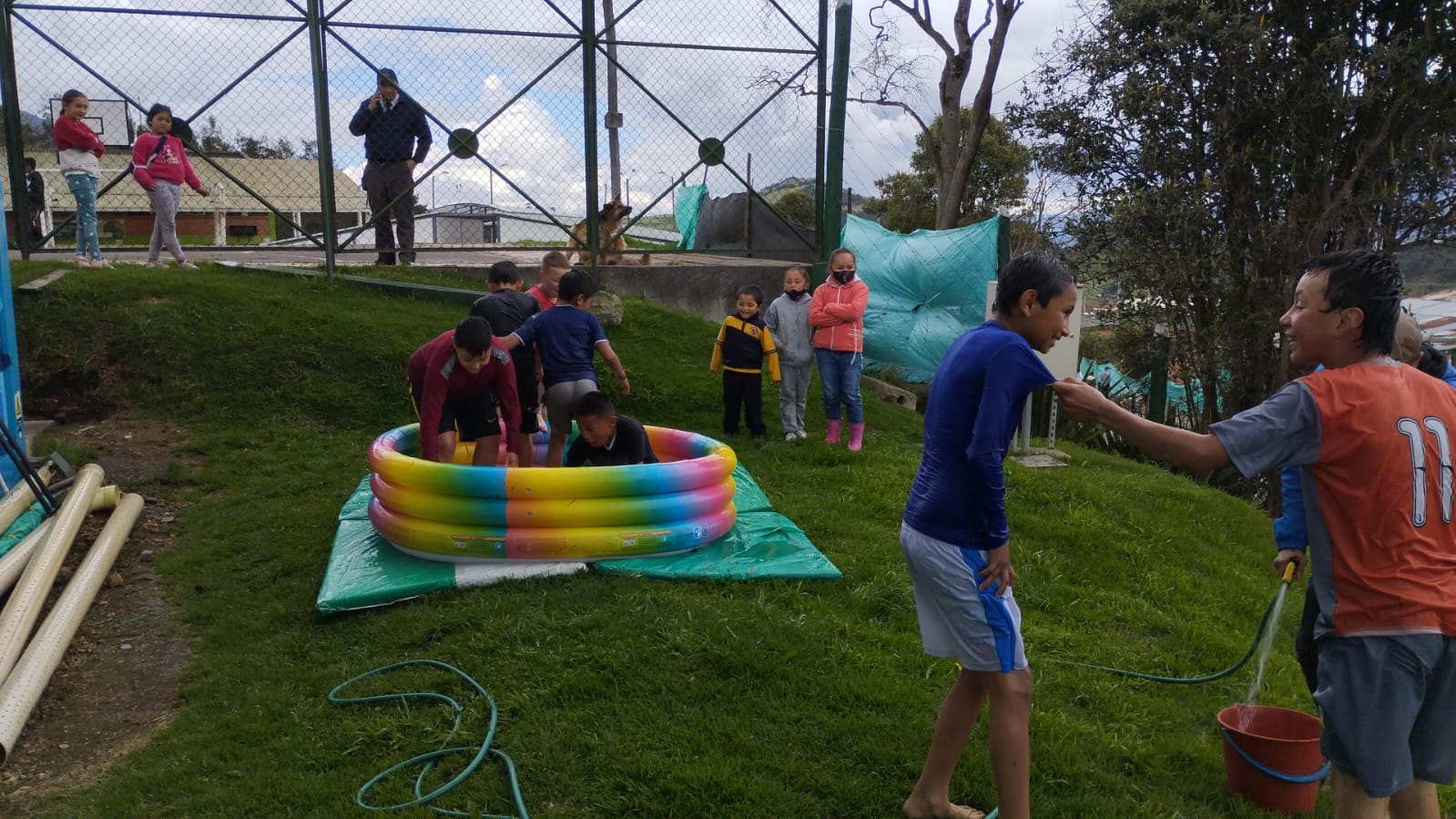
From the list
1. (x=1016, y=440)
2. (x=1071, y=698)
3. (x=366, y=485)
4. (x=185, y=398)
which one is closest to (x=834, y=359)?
(x=1016, y=440)

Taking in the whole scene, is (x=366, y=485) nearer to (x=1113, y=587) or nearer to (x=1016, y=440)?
(x=1113, y=587)

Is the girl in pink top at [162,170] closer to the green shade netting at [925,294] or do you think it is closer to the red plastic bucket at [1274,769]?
the green shade netting at [925,294]

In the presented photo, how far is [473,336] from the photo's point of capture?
577 cm

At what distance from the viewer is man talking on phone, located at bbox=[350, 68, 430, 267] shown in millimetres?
10602

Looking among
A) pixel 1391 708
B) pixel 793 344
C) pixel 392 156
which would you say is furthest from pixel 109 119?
pixel 1391 708

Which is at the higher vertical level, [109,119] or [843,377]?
[109,119]

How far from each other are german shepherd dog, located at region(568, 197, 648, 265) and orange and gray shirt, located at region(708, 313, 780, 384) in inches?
136

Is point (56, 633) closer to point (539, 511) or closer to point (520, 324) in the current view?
point (539, 511)

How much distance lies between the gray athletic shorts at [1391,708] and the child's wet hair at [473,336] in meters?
4.38

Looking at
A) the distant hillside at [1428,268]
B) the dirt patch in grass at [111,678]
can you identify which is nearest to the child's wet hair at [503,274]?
the dirt patch in grass at [111,678]

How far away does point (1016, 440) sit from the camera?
9703 millimetres

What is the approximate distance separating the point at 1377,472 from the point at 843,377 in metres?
5.92

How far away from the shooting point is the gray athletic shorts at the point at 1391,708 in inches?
104

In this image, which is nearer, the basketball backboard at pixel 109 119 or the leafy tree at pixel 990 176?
the basketball backboard at pixel 109 119
